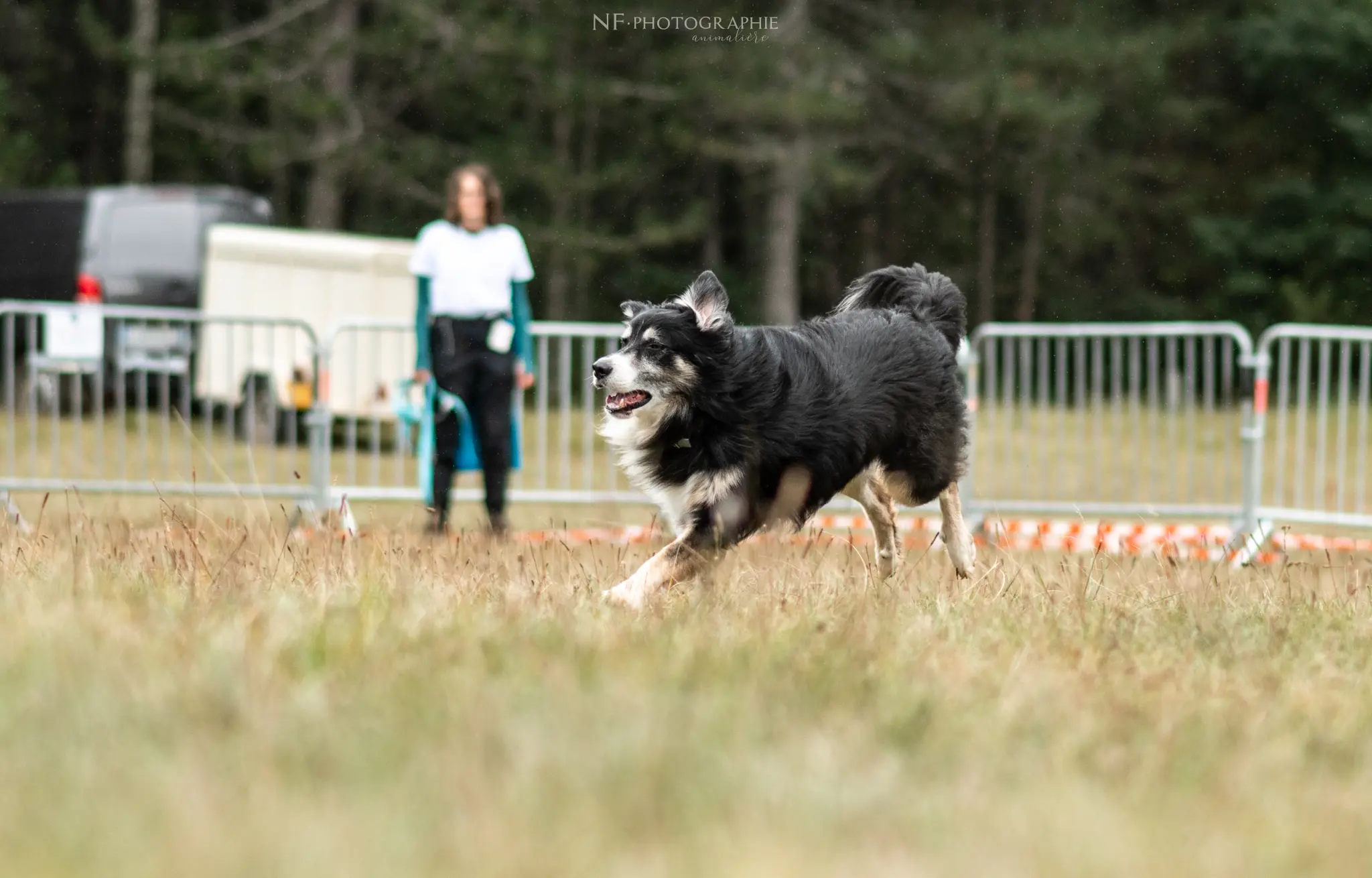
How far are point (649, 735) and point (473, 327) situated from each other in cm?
554

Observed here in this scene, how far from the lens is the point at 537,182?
29.2 m

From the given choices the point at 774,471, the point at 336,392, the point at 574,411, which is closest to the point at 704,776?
the point at 774,471

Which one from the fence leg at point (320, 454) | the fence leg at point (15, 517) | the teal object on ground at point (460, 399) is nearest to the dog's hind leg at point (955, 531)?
the teal object on ground at point (460, 399)

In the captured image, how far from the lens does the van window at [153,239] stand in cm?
1948

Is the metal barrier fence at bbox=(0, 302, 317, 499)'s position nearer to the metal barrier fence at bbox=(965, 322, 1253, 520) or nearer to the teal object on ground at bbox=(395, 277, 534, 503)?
the teal object on ground at bbox=(395, 277, 534, 503)

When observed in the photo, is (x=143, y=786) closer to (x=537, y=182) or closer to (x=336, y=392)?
(x=336, y=392)

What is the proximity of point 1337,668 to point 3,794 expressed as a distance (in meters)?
3.13

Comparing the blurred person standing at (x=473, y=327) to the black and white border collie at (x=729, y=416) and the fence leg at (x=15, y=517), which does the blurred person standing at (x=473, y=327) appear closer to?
the fence leg at (x=15, y=517)

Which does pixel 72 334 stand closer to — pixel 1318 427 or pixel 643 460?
pixel 643 460

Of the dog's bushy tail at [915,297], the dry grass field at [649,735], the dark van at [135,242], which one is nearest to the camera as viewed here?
the dry grass field at [649,735]

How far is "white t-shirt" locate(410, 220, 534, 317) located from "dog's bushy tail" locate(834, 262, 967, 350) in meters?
1.82

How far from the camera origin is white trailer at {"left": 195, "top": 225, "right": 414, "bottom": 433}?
17.3 m

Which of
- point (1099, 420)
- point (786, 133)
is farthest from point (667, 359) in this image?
point (786, 133)

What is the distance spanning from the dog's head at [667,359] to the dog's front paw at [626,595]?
76 cm
